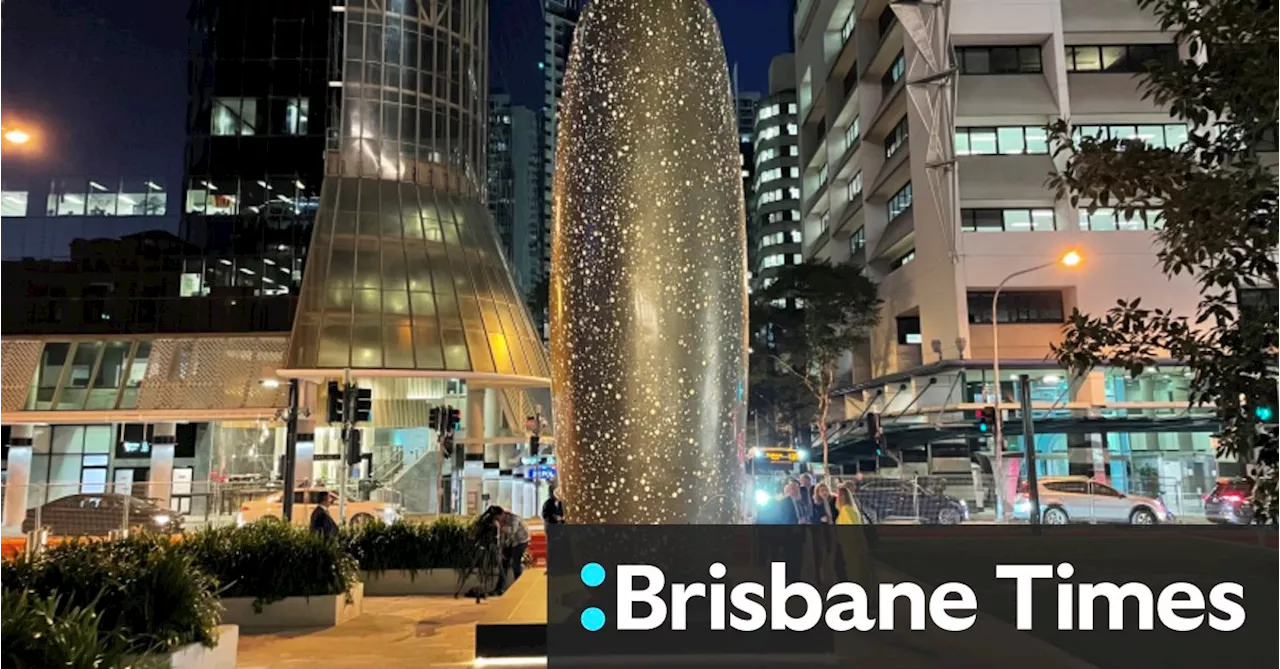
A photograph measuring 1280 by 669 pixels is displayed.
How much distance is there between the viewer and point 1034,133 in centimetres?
4228

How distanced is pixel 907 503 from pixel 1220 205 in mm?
24490

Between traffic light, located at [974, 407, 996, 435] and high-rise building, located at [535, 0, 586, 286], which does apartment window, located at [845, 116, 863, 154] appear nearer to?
traffic light, located at [974, 407, 996, 435]

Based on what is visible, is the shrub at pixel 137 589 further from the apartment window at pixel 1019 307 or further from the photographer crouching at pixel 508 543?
the apartment window at pixel 1019 307

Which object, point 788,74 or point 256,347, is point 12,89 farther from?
point 788,74

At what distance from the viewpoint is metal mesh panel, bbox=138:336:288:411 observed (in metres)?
30.3

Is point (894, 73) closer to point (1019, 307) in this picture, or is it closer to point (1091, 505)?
point (1019, 307)

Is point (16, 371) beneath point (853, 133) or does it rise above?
beneath

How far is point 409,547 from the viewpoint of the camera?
15.7 metres

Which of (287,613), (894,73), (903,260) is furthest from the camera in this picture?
(903,260)

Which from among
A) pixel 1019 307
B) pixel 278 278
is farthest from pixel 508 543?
pixel 1019 307

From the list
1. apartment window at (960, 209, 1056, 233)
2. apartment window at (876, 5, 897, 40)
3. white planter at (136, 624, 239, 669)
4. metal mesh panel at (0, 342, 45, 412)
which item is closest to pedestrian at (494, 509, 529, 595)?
white planter at (136, 624, 239, 669)

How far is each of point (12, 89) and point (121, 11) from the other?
15.7 feet

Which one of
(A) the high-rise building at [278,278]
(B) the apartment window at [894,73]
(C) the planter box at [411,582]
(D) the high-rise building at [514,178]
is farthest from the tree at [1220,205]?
(D) the high-rise building at [514,178]

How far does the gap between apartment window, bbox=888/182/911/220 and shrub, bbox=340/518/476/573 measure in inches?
1399
